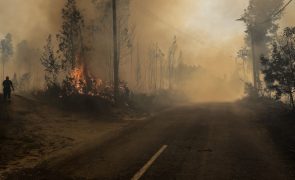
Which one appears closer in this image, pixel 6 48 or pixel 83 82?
pixel 83 82

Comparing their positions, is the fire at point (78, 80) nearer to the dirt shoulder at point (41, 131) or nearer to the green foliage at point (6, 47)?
the dirt shoulder at point (41, 131)

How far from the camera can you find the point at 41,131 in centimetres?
1616

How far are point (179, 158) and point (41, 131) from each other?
871 cm

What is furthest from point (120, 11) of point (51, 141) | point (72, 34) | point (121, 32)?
point (51, 141)

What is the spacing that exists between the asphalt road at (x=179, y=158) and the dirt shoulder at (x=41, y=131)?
4.02 ft

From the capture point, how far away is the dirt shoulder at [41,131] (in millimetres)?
11014

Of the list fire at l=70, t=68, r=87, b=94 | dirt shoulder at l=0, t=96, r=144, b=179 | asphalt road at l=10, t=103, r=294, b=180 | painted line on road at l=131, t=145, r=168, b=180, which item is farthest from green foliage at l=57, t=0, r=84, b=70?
painted line on road at l=131, t=145, r=168, b=180

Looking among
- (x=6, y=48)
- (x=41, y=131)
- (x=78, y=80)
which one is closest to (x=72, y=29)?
(x=78, y=80)

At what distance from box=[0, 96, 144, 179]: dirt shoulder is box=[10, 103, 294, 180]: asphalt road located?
1.22m

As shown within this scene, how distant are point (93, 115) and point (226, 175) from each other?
1645 centimetres

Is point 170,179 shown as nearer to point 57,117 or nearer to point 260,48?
point 57,117

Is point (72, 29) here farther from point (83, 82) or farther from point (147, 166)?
point (147, 166)

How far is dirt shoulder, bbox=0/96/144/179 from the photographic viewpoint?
11014mm

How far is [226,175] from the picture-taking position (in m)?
7.85
